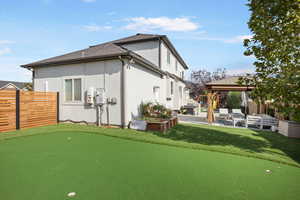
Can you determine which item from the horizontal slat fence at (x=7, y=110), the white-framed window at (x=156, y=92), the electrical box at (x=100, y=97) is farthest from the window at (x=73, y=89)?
the white-framed window at (x=156, y=92)

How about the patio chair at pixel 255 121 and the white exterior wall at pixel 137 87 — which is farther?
the patio chair at pixel 255 121

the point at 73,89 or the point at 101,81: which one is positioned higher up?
the point at 101,81

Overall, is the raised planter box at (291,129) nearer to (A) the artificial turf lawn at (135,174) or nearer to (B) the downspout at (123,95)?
(A) the artificial turf lawn at (135,174)

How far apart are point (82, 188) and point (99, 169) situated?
2.42 feet

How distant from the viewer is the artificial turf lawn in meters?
2.49

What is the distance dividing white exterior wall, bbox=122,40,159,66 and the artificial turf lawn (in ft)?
29.9

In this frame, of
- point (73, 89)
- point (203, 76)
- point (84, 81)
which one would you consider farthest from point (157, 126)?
point (203, 76)

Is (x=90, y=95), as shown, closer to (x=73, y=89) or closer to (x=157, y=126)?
(x=73, y=89)

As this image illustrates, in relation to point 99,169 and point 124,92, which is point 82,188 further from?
point 124,92

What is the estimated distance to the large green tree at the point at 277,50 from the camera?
13.6ft

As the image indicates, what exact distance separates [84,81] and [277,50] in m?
8.49

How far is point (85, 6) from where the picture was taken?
9828mm

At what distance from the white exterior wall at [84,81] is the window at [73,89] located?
0.25 meters

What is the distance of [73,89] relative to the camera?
29.5 feet
